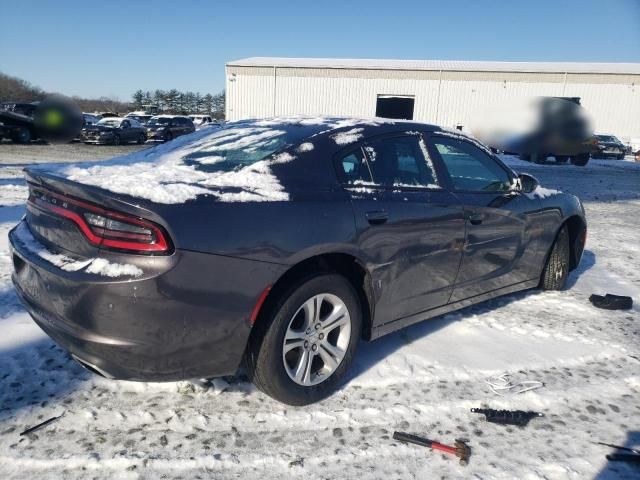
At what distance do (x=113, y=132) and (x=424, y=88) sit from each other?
20275mm

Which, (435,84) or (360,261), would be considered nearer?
(360,261)

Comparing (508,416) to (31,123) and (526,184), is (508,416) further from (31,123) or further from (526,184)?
(31,123)

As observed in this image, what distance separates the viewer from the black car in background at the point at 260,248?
2.03 m

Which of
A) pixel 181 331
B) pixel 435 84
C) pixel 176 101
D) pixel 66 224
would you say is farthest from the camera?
pixel 176 101

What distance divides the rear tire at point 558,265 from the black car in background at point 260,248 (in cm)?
109

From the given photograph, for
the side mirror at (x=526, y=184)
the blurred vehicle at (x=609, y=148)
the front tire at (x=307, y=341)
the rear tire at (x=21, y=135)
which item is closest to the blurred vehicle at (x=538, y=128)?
the side mirror at (x=526, y=184)

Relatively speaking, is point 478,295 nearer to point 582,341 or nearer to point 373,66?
point 582,341

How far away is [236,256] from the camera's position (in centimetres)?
214

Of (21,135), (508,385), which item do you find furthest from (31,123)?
(508,385)

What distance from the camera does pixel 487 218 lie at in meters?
3.45

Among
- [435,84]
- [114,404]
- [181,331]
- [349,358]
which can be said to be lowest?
[114,404]

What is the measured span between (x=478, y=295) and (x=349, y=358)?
1331mm

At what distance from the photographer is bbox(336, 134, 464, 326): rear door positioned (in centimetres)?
271

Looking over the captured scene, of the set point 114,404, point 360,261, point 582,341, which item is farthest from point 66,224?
point 582,341
